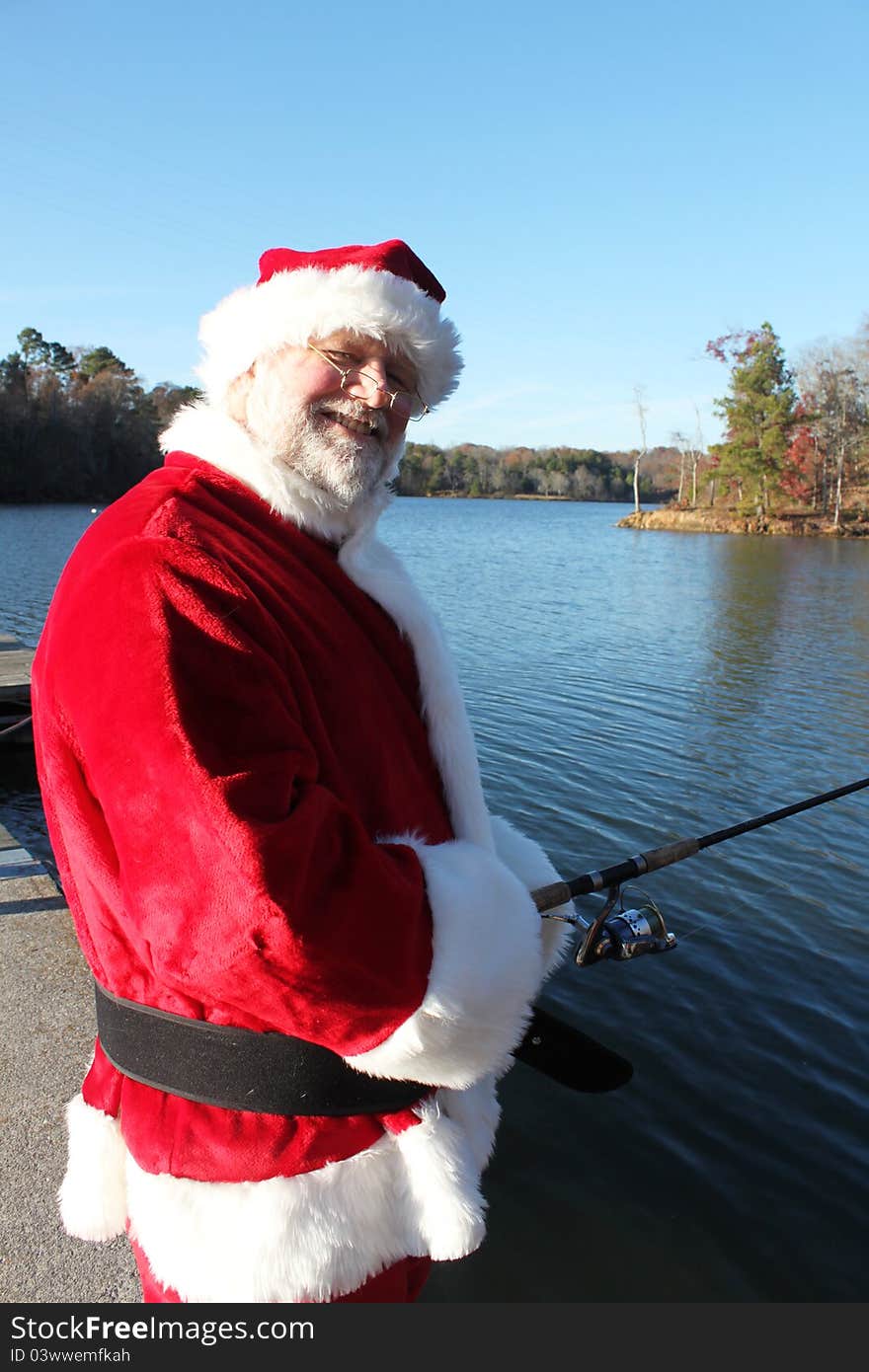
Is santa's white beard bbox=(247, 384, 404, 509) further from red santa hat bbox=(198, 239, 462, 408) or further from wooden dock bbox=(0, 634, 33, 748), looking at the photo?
wooden dock bbox=(0, 634, 33, 748)

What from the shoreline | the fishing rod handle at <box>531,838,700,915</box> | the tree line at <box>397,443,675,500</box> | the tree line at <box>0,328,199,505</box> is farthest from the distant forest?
the fishing rod handle at <box>531,838,700,915</box>

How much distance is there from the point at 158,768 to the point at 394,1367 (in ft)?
3.61

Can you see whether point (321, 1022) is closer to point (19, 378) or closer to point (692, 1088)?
point (692, 1088)

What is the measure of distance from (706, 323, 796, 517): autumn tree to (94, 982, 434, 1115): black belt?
5698cm

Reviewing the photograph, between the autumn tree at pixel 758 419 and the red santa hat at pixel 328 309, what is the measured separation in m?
56.2

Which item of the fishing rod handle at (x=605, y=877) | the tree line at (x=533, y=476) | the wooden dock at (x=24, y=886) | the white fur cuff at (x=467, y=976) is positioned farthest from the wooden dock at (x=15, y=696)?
the tree line at (x=533, y=476)

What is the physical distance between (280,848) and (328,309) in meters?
1.02

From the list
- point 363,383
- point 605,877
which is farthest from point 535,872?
point 363,383

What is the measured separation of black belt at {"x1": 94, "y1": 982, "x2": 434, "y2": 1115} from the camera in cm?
142

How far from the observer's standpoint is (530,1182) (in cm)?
452

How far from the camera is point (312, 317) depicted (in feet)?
5.63

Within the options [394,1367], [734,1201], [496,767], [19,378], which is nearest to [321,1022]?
[394,1367]

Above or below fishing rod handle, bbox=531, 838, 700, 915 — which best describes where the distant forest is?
above

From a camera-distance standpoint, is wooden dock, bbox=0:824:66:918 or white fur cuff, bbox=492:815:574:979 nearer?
white fur cuff, bbox=492:815:574:979
